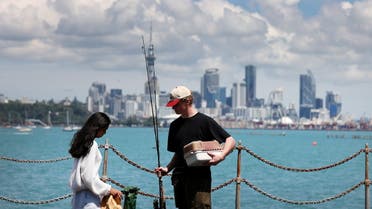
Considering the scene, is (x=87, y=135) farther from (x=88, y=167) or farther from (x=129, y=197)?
(x=129, y=197)

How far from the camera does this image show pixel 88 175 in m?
5.85

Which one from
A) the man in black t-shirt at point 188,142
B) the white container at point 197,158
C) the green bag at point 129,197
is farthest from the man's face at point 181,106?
the green bag at point 129,197

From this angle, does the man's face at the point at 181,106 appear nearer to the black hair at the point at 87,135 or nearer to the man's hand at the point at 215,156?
the man's hand at the point at 215,156

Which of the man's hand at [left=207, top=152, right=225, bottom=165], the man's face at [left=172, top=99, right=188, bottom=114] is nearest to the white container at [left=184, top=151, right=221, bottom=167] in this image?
the man's hand at [left=207, top=152, right=225, bottom=165]

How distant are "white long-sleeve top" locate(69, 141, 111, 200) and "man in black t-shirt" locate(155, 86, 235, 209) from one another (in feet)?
2.81

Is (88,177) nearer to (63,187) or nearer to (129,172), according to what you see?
(63,187)

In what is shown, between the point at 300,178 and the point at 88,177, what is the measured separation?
104 feet

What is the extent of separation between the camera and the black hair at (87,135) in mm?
5871

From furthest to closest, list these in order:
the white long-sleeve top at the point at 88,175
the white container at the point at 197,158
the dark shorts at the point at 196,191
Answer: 1. the dark shorts at the point at 196,191
2. the white container at the point at 197,158
3. the white long-sleeve top at the point at 88,175

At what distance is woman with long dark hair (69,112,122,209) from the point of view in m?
5.87

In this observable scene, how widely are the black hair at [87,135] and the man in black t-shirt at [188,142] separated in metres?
A: 0.70

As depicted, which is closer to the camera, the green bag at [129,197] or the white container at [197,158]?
the white container at [197,158]

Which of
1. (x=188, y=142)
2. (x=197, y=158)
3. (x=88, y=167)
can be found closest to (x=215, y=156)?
(x=197, y=158)

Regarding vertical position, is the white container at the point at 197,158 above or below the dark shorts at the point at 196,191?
above
